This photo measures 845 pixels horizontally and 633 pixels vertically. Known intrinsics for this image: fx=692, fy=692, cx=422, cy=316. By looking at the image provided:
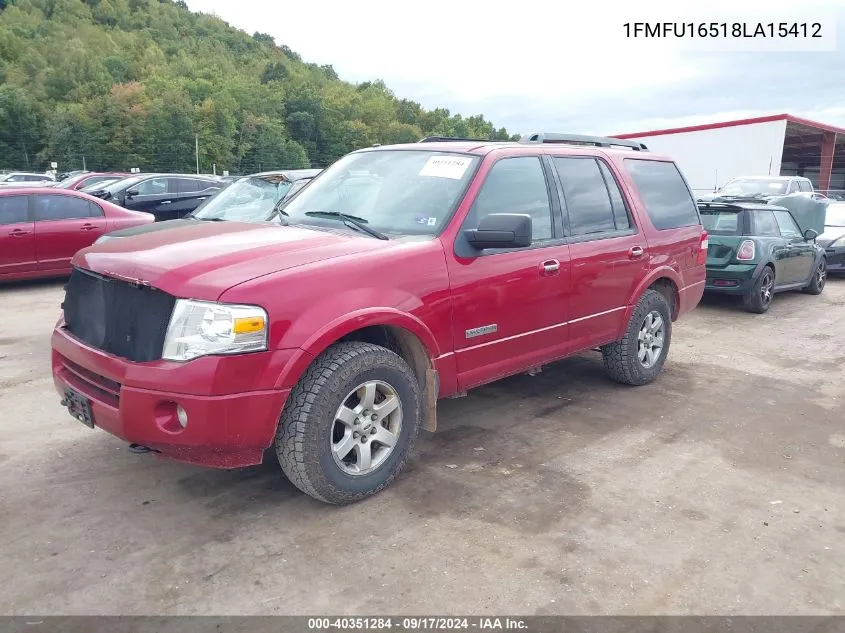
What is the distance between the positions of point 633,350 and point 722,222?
5.00 m

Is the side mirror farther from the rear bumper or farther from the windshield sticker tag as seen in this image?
the rear bumper

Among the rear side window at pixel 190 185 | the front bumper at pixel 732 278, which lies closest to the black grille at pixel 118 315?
the front bumper at pixel 732 278

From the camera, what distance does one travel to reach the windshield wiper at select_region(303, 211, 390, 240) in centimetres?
399

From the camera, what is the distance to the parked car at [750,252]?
9.18m

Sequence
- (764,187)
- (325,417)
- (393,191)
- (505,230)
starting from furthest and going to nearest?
(764,187) < (393,191) < (505,230) < (325,417)

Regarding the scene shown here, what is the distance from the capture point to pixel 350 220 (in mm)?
4203

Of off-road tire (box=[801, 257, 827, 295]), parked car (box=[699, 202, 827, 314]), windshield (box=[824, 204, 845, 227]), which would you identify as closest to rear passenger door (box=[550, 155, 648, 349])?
parked car (box=[699, 202, 827, 314])

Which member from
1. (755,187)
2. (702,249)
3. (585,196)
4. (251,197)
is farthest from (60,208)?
(755,187)

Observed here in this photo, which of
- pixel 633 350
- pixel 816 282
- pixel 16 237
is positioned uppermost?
pixel 16 237

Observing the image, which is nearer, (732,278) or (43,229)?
(732,278)

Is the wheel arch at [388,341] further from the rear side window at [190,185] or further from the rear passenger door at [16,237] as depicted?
the rear side window at [190,185]

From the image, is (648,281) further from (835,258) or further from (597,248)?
(835,258)

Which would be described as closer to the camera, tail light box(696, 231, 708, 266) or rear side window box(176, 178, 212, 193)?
tail light box(696, 231, 708, 266)

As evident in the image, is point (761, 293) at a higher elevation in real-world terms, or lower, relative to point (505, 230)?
lower
